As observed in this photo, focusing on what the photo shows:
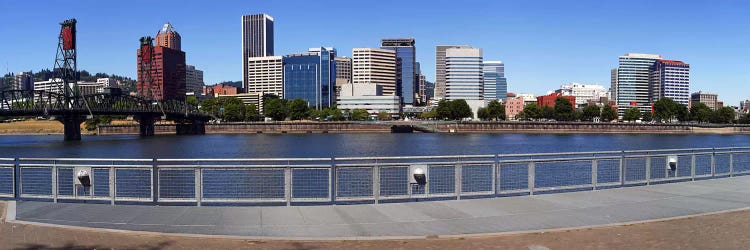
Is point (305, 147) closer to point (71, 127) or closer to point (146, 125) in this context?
point (71, 127)

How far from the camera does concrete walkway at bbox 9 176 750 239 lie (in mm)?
11594

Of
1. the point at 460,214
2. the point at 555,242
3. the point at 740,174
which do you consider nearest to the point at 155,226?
the point at 460,214

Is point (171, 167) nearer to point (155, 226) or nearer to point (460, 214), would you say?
point (155, 226)

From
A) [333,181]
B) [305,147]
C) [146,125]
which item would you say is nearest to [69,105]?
[146,125]

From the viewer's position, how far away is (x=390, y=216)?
514 inches

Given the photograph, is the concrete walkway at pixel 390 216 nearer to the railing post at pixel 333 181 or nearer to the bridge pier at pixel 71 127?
the railing post at pixel 333 181

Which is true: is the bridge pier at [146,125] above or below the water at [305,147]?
above

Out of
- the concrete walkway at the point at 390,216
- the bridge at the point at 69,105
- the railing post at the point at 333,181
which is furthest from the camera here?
the bridge at the point at 69,105

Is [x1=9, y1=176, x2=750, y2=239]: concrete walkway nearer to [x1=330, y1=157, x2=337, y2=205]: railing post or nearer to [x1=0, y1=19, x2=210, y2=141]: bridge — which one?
[x1=330, y1=157, x2=337, y2=205]: railing post

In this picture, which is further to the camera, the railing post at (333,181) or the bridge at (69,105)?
the bridge at (69,105)

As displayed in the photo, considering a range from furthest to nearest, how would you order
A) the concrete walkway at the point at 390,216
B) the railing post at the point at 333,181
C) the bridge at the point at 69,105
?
the bridge at the point at 69,105, the railing post at the point at 333,181, the concrete walkway at the point at 390,216

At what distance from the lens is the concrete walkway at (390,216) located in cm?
1159

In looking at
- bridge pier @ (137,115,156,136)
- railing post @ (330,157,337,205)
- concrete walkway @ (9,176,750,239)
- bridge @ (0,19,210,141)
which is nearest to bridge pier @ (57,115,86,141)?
bridge @ (0,19,210,141)

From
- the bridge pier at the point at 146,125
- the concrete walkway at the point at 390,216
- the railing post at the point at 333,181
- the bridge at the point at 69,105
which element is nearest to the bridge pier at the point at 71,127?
the bridge at the point at 69,105
